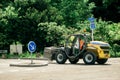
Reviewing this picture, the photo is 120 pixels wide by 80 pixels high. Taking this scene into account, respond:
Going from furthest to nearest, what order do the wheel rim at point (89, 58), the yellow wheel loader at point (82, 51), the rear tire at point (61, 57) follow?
the rear tire at point (61, 57)
the yellow wheel loader at point (82, 51)
the wheel rim at point (89, 58)

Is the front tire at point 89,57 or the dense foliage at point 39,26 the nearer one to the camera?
the front tire at point 89,57

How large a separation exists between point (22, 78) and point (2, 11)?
25.7m

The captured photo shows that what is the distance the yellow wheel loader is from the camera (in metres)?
24.7

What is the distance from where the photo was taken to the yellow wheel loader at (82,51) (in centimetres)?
2472

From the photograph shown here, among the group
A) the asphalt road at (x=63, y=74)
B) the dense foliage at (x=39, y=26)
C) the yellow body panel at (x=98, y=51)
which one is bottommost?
the asphalt road at (x=63, y=74)

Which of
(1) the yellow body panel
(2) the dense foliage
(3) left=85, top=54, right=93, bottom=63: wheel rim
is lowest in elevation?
(3) left=85, top=54, right=93, bottom=63: wheel rim

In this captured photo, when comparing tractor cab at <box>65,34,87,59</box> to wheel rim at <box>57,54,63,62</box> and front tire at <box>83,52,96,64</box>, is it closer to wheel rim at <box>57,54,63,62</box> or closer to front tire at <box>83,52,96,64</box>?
wheel rim at <box>57,54,63,62</box>

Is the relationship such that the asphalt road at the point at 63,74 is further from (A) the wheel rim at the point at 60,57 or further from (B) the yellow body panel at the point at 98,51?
(A) the wheel rim at the point at 60,57

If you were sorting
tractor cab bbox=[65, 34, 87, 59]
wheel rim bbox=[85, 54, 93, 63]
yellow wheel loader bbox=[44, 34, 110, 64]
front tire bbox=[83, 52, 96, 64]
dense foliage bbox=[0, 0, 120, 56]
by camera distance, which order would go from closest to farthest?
front tire bbox=[83, 52, 96, 64]
wheel rim bbox=[85, 54, 93, 63]
yellow wheel loader bbox=[44, 34, 110, 64]
tractor cab bbox=[65, 34, 87, 59]
dense foliage bbox=[0, 0, 120, 56]

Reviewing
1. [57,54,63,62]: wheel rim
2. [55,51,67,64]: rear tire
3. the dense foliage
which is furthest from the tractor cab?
the dense foliage

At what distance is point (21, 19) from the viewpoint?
1591 inches

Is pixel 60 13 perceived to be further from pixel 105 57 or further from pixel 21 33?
pixel 105 57

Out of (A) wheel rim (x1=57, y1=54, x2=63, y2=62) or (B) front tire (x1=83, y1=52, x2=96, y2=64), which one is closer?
(B) front tire (x1=83, y1=52, x2=96, y2=64)

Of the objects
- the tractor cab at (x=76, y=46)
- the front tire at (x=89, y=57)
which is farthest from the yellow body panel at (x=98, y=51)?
the tractor cab at (x=76, y=46)
